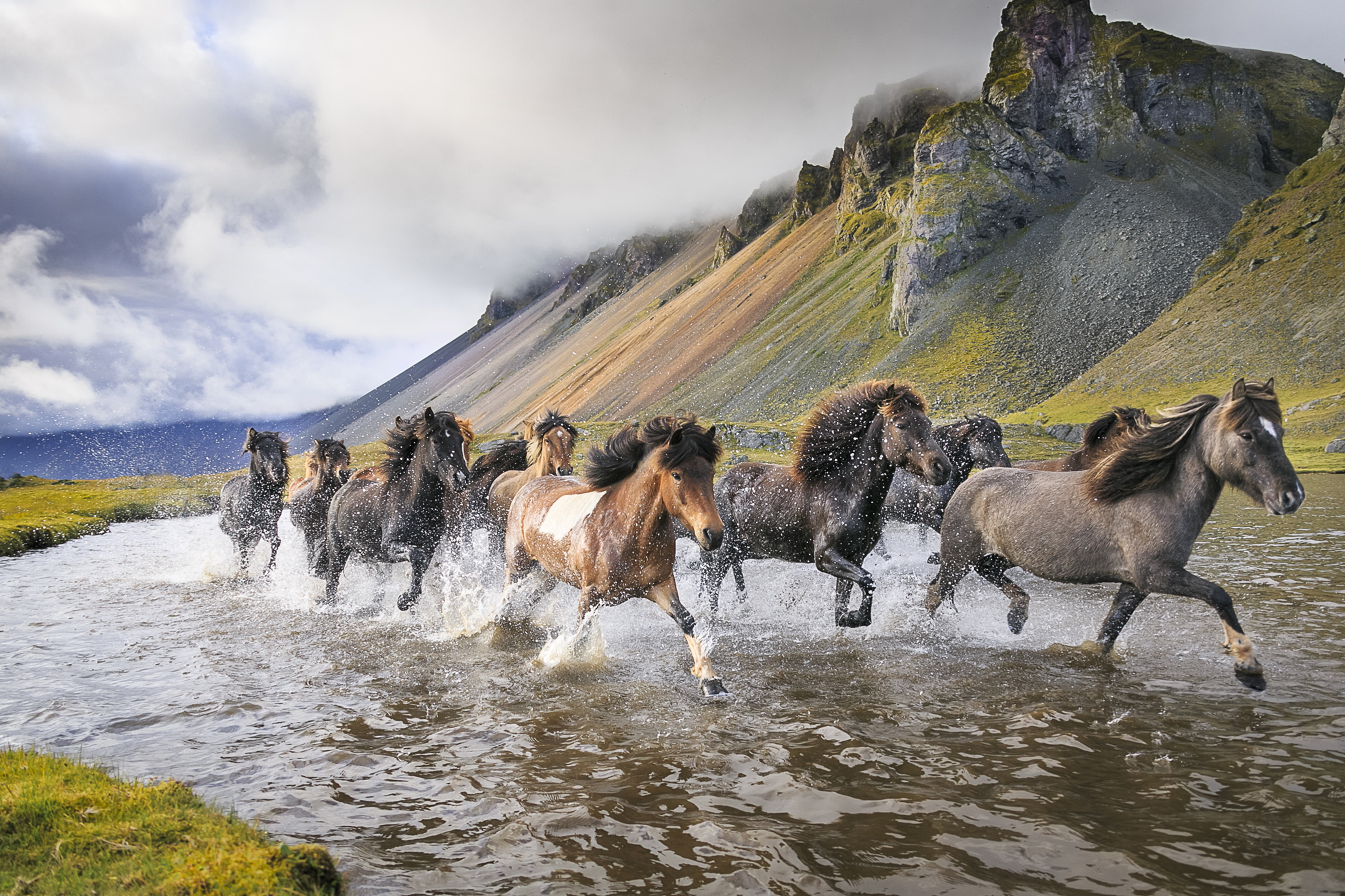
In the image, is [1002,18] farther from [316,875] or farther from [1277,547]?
[316,875]

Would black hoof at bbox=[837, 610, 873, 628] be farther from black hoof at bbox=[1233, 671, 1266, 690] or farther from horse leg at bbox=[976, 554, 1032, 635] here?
black hoof at bbox=[1233, 671, 1266, 690]

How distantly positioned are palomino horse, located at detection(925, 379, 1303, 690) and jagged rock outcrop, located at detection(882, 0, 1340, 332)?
358 feet

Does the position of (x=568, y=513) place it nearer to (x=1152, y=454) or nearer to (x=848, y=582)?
(x=848, y=582)

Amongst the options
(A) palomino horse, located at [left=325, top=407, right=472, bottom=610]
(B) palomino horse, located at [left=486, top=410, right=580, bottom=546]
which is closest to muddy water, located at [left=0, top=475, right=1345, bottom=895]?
(A) palomino horse, located at [left=325, top=407, right=472, bottom=610]

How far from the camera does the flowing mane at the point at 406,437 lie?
1159cm

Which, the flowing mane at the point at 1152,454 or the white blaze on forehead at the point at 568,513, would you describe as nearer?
the flowing mane at the point at 1152,454


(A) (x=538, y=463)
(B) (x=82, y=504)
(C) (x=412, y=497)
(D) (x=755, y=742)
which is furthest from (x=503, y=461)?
(B) (x=82, y=504)

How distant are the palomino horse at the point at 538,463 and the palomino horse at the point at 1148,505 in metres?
6.34

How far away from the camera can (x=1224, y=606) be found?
6.42 metres

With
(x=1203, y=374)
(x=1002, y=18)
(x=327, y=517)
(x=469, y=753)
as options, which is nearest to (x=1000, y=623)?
(x=469, y=753)

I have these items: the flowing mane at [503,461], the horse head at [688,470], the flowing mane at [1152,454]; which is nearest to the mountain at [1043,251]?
the flowing mane at [503,461]

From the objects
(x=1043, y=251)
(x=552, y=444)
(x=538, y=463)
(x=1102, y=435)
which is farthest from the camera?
(x=1043, y=251)

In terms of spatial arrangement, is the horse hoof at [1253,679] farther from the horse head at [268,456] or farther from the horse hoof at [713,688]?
the horse head at [268,456]

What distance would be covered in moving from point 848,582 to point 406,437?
7.22m
